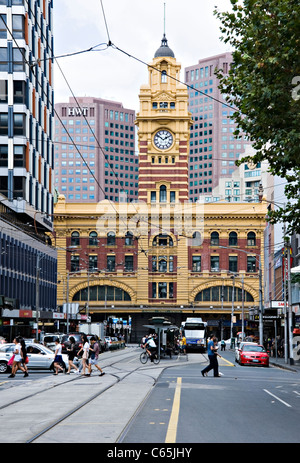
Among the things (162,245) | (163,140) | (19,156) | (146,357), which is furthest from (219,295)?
(146,357)

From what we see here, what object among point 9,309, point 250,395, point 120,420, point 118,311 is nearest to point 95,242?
point 118,311

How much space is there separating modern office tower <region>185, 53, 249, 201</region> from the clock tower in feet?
260

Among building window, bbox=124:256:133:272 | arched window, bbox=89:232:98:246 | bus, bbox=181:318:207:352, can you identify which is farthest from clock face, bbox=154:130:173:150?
bus, bbox=181:318:207:352

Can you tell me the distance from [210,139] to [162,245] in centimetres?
8939

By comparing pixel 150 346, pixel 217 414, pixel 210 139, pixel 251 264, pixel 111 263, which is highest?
pixel 210 139

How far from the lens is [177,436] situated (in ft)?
44.9

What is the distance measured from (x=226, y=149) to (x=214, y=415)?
168 meters

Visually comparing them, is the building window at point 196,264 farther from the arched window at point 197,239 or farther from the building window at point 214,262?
the arched window at point 197,239

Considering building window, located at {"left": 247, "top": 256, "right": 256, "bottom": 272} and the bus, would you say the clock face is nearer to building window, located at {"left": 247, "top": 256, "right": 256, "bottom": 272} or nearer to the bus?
building window, located at {"left": 247, "top": 256, "right": 256, "bottom": 272}

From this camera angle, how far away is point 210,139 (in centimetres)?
18450

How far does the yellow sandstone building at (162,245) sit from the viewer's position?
99.1m

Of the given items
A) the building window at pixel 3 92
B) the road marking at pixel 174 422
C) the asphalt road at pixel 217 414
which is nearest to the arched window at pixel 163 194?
the building window at pixel 3 92

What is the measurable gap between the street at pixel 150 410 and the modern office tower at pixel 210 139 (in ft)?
508

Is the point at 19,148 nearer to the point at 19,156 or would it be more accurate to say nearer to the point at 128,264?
the point at 19,156
